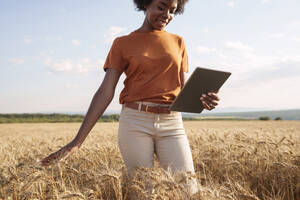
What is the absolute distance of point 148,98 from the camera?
2.03 m

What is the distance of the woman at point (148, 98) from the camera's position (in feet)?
6.58

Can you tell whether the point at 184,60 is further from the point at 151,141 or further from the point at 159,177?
the point at 159,177

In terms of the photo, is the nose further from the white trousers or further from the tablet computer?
the white trousers

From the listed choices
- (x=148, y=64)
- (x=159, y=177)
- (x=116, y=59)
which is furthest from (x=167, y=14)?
(x=159, y=177)

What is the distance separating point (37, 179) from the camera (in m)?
1.76

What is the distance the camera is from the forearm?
2.05m

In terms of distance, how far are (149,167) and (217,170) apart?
4.97 feet

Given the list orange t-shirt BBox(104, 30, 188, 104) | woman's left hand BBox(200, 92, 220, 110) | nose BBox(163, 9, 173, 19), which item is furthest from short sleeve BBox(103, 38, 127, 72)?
woman's left hand BBox(200, 92, 220, 110)

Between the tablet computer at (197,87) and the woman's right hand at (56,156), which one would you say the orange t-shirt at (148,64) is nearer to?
the tablet computer at (197,87)

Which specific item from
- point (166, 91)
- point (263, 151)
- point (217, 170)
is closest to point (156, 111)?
point (166, 91)

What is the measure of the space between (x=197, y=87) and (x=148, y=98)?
0.37 metres

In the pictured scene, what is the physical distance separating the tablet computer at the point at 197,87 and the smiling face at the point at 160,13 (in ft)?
1.74

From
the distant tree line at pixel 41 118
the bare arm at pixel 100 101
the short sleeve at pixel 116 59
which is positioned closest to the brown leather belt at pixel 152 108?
the bare arm at pixel 100 101

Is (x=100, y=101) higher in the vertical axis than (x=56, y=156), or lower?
higher
